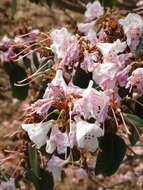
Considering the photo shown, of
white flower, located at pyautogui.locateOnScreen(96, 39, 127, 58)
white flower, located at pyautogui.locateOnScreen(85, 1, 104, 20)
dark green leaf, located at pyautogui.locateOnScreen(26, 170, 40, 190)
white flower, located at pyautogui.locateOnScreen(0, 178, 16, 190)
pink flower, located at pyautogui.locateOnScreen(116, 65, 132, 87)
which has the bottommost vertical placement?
white flower, located at pyautogui.locateOnScreen(0, 178, 16, 190)

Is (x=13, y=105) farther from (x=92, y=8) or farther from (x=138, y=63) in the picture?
(x=138, y=63)

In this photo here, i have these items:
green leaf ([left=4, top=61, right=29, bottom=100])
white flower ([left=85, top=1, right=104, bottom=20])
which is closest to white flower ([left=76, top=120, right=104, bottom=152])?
white flower ([left=85, top=1, right=104, bottom=20])

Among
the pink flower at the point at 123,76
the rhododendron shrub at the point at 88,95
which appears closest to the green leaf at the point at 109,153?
the rhododendron shrub at the point at 88,95

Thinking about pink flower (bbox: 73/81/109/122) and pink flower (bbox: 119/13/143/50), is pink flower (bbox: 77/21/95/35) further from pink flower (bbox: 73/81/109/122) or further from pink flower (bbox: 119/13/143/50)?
pink flower (bbox: 73/81/109/122)

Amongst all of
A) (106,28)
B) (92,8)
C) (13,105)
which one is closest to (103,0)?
(92,8)

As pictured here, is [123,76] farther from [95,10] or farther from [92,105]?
[95,10]

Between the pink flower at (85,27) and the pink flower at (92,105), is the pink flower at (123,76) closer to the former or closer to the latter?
the pink flower at (92,105)

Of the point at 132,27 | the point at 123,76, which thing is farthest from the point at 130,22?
the point at 123,76
